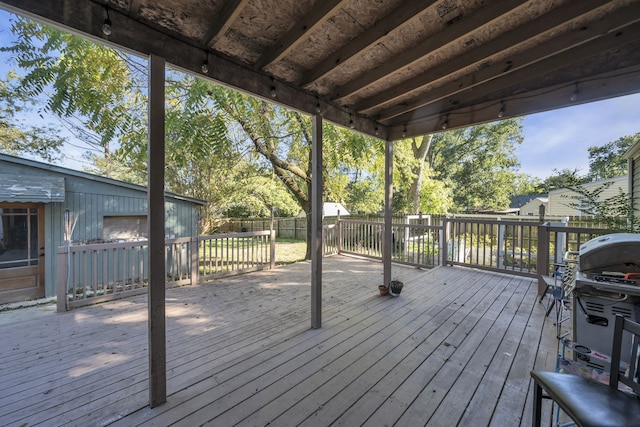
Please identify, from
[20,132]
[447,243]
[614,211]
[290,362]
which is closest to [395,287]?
[290,362]

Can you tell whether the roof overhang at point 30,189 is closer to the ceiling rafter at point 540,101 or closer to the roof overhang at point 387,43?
the roof overhang at point 387,43

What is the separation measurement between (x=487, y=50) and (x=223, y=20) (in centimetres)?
202

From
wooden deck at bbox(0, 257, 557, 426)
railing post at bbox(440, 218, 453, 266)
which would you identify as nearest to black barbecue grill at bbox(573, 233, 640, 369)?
wooden deck at bbox(0, 257, 557, 426)

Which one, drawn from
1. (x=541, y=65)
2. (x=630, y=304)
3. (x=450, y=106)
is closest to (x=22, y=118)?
(x=450, y=106)

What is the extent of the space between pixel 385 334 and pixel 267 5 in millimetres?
3033

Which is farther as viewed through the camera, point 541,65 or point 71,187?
point 71,187

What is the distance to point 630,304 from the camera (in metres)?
1.65

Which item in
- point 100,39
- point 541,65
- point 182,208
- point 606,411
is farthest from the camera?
point 182,208

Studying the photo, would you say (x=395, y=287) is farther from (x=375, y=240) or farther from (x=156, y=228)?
(x=156, y=228)

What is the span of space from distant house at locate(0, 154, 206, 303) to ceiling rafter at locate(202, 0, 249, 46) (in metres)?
4.59

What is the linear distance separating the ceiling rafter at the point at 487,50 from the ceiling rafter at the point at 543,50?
307mm

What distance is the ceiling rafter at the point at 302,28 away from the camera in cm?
155

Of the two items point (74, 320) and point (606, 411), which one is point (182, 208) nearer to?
point (74, 320)

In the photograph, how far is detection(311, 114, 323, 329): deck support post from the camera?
284 cm
